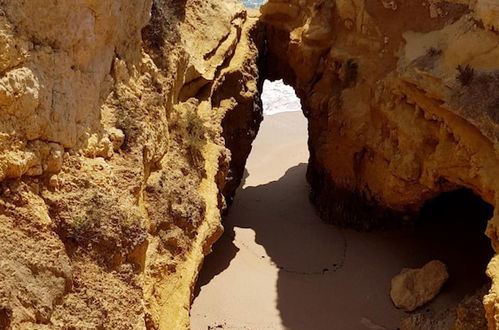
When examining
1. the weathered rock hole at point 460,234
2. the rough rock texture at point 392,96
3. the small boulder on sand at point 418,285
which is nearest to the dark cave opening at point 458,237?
the weathered rock hole at point 460,234

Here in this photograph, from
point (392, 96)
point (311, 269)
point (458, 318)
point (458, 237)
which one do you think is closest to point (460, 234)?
point (458, 237)

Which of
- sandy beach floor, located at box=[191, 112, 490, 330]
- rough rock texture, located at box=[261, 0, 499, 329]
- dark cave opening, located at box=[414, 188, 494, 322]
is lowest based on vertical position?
sandy beach floor, located at box=[191, 112, 490, 330]

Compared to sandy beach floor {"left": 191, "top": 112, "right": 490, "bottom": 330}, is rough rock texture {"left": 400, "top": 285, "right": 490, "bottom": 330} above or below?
above

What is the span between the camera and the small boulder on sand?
8.86 m

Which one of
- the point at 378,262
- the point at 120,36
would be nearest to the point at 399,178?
the point at 378,262

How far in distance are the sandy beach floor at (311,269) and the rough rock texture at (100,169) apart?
6.19ft

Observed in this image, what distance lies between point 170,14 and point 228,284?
4.66m

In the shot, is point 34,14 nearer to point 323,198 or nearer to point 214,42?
point 214,42

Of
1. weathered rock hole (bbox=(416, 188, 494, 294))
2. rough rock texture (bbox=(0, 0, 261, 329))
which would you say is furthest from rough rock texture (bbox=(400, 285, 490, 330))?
rough rock texture (bbox=(0, 0, 261, 329))

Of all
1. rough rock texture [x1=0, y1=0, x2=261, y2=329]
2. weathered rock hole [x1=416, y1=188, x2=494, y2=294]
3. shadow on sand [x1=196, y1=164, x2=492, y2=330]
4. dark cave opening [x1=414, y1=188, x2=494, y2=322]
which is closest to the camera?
rough rock texture [x1=0, y1=0, x2=261, y2=329]

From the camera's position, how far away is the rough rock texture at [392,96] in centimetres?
778

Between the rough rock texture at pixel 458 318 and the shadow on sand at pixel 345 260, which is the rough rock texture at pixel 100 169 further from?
the rough rock texture at pixel 458 318

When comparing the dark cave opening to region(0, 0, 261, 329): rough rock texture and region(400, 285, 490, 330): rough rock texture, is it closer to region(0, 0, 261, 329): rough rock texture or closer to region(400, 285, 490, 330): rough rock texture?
region(400, 285, 490, 330): rough rock texture

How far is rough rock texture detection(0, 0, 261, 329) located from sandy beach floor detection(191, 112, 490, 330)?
1.89 meters
